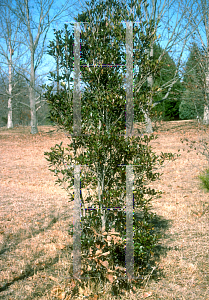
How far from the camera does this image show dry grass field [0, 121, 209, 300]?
2.98 meters

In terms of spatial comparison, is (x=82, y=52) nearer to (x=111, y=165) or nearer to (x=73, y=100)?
(x=73, y=100)

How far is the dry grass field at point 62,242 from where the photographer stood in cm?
298

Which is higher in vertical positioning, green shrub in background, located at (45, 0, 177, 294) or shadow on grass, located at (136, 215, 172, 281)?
green shrub in background, located at (45, 0, 177, 294)

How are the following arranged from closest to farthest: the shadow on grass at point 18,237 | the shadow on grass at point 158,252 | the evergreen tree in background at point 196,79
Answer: the shadow on grass at point 158,252 < the shadow on grass at point 18,237 < the evergreen tree in background at point 196,79

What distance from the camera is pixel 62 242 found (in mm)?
4156

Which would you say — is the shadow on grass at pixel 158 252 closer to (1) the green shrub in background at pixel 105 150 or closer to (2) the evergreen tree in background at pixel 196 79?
(1) the green shrub in background at pixel 105 150

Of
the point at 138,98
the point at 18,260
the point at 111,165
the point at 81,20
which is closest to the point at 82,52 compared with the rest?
the point at 81,20

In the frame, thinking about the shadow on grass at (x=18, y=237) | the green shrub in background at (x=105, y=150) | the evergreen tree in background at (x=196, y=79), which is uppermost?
the evergreen tree in background at (x=196, y=79)

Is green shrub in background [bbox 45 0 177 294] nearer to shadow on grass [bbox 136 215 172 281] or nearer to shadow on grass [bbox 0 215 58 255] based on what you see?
shadow on grass [bbox 136 215 172 281]

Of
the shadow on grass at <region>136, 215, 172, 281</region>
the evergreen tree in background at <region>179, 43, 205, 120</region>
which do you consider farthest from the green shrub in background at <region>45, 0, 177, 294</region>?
the evergreen tree in background at <region>179, 43, 205, 120</region>

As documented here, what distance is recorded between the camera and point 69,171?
3189mm

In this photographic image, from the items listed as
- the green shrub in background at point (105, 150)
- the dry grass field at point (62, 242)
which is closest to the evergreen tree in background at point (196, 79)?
the dry grass field at point (62, 242)

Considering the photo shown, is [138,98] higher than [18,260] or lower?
higher

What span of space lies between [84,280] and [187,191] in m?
4.38
